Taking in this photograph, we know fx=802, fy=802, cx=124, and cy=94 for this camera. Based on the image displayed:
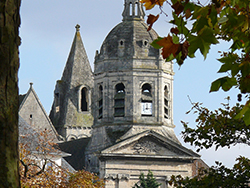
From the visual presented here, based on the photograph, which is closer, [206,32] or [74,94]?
[206,32]

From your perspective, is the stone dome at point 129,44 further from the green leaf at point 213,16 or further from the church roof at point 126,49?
the green leaf at point 213,16

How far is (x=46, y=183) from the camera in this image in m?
29.7

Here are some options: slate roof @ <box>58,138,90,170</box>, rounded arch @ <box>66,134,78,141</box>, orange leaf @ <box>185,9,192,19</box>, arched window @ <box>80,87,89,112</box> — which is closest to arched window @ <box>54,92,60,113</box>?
arched window @ <box>80,87,89,112</box>

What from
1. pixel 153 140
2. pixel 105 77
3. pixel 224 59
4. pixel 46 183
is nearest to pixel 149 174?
pixel 153 140

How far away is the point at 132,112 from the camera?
61.2 meters

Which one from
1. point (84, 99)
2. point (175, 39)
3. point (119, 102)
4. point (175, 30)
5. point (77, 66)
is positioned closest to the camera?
point (175, 39)

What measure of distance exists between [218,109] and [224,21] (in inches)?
582

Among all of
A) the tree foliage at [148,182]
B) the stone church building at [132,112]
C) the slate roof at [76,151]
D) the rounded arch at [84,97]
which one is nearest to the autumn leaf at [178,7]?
the tree foliage at [148,182]

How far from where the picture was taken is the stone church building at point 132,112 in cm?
5825

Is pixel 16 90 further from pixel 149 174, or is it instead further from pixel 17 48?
pixel 149 174

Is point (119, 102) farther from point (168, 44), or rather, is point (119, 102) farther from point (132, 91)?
point (168, 44)

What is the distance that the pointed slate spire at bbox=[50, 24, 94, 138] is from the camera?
8219cm

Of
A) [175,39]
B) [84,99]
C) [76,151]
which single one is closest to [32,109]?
[84,99]

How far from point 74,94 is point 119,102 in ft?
76.1
